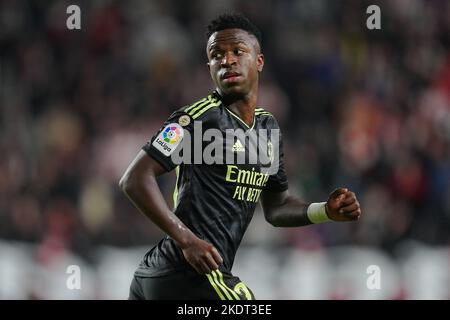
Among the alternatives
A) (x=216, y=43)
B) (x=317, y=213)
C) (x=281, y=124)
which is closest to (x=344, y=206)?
(x=317, y=213)

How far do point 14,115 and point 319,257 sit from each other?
13.3ft

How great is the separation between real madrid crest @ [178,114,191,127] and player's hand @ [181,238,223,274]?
64cm

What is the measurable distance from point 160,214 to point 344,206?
1.03 metres

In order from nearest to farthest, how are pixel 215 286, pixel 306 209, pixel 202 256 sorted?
pixel 202 256
pixel 215 286
pixel 306 209

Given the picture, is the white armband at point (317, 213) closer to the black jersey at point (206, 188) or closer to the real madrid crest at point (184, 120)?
the black jersey at point (206, 188)

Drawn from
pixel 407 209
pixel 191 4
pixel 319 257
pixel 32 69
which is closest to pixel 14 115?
pixel 32 69

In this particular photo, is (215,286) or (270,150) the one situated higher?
(270,150)

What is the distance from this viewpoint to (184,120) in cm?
447

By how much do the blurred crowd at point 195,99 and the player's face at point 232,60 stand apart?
440 cm

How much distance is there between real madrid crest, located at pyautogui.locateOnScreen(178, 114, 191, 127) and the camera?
4461 millimetres

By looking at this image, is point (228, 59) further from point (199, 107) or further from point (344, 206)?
point (344, 206)

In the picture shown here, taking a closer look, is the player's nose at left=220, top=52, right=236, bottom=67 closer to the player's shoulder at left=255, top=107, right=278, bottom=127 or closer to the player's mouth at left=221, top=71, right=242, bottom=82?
the player's mouth at left=221, top=71, right=242, bottom=82

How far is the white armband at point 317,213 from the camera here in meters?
4.81
